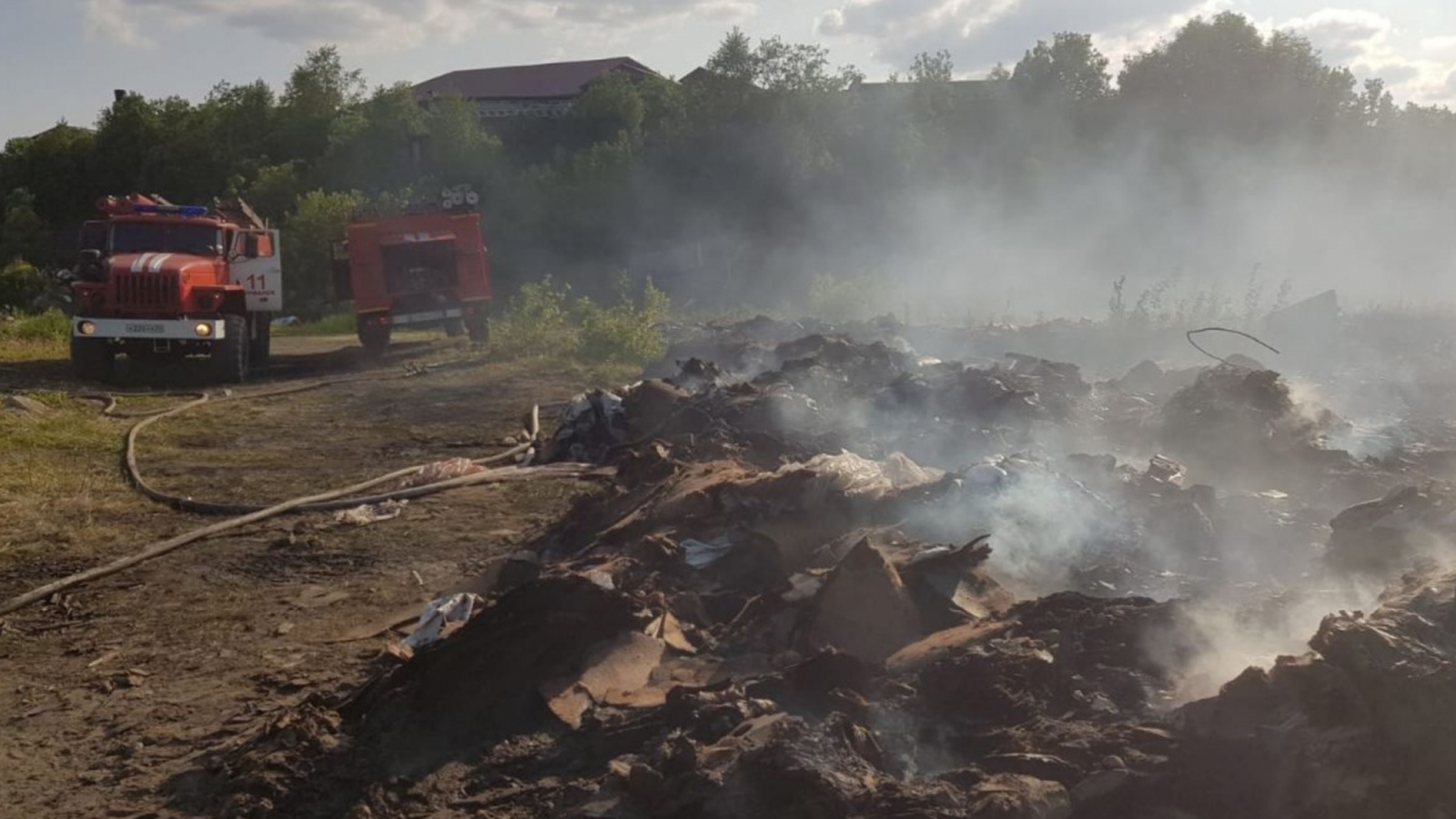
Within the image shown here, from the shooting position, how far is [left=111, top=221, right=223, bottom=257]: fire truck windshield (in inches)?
594

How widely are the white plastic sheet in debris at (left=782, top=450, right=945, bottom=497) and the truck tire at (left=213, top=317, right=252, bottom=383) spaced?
35.1ft

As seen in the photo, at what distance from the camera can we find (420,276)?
61.5 ft

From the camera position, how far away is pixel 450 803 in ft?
13.0

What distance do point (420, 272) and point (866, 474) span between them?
44.7ft

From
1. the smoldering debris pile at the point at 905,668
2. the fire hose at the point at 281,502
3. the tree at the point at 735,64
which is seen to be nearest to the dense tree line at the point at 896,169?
the tree at the point at 735,64

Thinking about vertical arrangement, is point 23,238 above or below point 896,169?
below

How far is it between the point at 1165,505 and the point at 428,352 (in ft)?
47.8

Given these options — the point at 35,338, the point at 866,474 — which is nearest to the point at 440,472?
the point at 866,474

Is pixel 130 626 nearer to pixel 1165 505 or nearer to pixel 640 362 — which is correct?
pixel 1165 505

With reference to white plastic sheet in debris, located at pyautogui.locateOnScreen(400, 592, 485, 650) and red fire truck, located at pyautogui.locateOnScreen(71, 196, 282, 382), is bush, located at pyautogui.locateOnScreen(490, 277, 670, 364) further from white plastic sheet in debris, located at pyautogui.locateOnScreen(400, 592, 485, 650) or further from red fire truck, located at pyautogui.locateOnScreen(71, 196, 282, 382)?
white plastic sheet in debris, located at pyautogui.locateOnScreen(400, 592, 485, 650)

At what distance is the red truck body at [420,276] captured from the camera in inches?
717

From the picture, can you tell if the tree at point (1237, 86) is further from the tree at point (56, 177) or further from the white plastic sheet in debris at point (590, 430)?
the tree at point (56, 177)

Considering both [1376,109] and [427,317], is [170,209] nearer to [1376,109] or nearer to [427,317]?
[427,317]

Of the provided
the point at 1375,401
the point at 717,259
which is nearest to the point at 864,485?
the point at 1375,401
